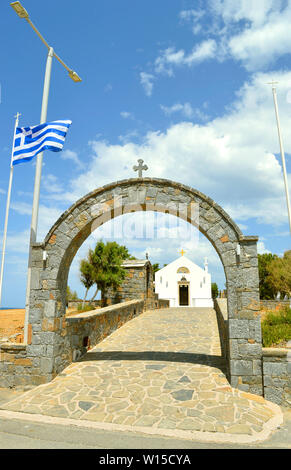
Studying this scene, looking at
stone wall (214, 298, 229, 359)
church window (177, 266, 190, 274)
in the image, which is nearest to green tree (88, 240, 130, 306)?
stone wall (214, 298, 229, 359)

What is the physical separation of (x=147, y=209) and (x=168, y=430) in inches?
169

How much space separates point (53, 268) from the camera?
6312mm

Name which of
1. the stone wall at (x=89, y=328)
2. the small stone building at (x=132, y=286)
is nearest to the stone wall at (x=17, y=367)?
the stone wall at (x=89, y=328)

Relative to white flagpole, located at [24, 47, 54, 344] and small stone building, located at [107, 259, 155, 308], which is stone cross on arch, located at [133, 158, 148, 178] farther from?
small stone building, located at [107, 259, 155, 308]

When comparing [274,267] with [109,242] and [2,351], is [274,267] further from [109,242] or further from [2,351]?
[2,351]

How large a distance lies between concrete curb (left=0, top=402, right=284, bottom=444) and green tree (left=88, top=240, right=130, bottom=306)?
40.4 feet

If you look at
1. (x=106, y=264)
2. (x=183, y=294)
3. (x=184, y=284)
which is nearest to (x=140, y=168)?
(x=106, y=264)

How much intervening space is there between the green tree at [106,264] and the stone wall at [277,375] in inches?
485

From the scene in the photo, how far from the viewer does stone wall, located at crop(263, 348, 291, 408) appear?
5.09 metres

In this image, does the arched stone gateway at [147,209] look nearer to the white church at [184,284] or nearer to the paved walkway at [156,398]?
the paved walkway at [156,398]

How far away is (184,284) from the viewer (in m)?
32.9

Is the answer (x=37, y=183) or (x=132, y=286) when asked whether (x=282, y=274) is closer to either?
(x=132, y=286)
